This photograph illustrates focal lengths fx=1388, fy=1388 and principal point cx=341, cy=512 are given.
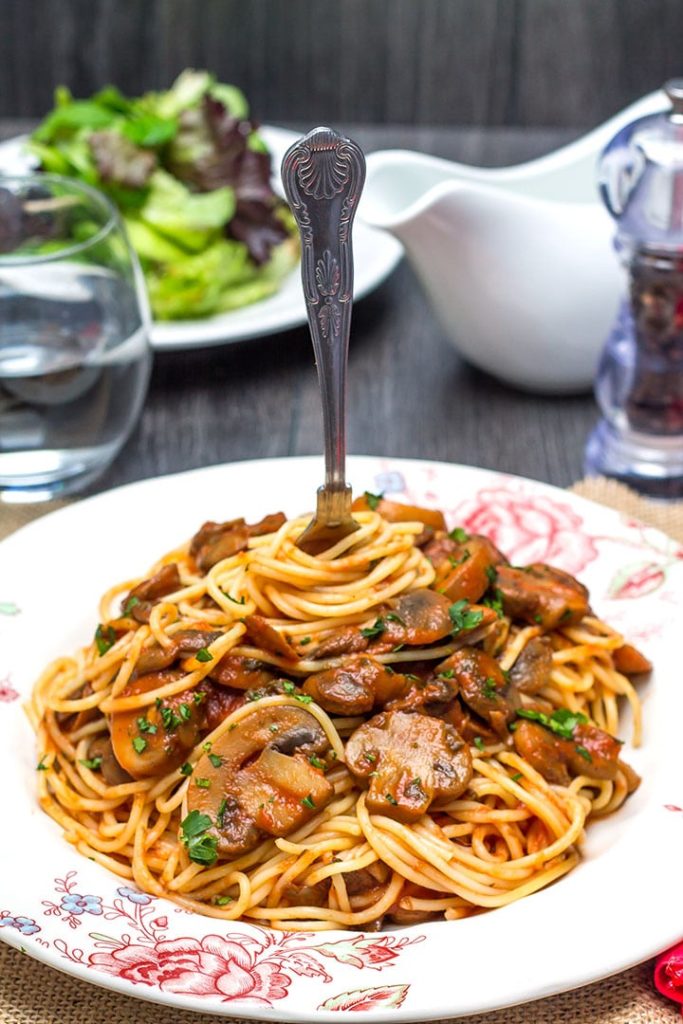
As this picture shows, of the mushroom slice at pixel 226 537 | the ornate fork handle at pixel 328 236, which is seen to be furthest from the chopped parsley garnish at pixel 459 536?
the ornate fork handle at pixel 328 236

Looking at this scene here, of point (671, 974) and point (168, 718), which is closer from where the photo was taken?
point (671, 974)

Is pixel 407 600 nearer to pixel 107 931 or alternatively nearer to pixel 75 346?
pixel 107 931

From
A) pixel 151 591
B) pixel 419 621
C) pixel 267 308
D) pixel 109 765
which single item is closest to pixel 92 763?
pixel 109 765

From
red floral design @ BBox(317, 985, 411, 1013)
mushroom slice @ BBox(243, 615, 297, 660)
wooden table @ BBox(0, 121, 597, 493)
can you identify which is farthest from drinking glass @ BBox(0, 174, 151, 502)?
red floral design @ BBox(317, 985, 411, 1013)

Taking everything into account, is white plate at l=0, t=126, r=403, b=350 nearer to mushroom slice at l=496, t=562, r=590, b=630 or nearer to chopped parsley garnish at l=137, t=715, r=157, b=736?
mushroom slice at l=496, t=562, r=590, b=630

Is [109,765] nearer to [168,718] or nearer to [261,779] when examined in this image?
[168,718]

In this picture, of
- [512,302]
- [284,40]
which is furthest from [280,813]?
[284,40]

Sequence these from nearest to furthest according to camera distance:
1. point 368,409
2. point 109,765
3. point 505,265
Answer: point 109,765 < point 505,265 < point 368,409
